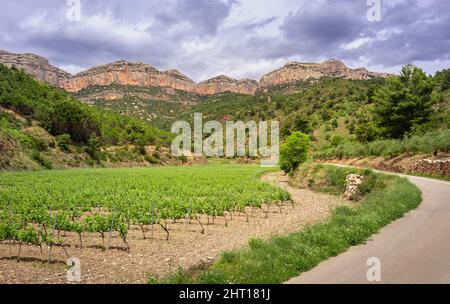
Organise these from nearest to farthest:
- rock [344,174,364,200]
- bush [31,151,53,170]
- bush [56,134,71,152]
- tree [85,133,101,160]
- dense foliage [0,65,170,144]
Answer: rock [344,174,364,200]
bush [31,151,53,170]
bush [56,134,71,152]
dense foliage [0,65,170,144]
tree [85,133,101,160]

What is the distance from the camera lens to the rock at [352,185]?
98.6ft

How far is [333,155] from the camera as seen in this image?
191 ft

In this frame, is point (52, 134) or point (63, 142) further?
point (52, 134)

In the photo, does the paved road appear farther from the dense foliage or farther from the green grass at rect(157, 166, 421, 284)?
the dense foliage

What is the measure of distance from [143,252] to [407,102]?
39.5 meters

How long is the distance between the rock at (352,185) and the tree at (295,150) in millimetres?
18409

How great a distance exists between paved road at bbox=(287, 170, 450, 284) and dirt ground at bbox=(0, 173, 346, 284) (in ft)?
14.1

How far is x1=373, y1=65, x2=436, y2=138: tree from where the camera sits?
147ft

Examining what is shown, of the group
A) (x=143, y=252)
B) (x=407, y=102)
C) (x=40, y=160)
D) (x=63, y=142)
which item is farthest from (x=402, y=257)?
(x=63, y=142)

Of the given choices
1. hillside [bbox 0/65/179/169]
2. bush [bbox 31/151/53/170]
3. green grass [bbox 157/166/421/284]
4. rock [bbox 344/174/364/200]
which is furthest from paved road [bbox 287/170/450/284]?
bush [bbox 31/151/53/170]

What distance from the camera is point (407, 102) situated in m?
44.4

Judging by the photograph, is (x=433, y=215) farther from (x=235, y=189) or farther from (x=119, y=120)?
(x=119, y=120)

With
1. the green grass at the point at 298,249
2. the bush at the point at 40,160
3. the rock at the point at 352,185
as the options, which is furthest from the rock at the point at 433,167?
the bush at the point at 40,160

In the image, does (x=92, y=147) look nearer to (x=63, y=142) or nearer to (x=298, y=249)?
(x=63, y=142)
